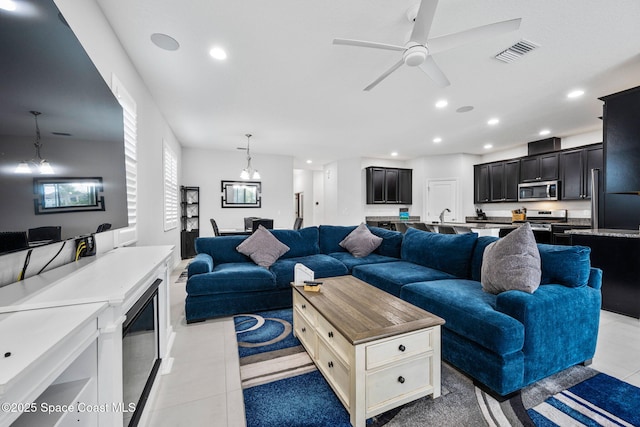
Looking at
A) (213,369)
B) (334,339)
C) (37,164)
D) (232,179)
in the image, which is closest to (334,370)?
(334,339)

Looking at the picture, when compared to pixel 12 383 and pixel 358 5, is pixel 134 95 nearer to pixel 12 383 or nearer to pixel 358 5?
pixel 358 5

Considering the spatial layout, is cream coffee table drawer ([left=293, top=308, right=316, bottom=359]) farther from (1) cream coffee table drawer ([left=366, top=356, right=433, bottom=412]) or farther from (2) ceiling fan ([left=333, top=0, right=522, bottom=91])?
(2) ceiling fan ([left=333, top=0, right=522, bottom=91])

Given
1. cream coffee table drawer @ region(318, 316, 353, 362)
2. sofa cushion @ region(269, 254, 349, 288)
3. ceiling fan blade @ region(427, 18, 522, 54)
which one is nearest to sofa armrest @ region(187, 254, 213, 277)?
sofa cushion @ region(269, 254, 349, 288)

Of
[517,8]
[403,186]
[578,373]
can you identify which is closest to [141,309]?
[578,373]

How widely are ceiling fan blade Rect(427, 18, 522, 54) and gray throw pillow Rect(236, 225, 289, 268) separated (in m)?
2.61

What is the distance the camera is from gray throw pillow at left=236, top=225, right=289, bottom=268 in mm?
3291

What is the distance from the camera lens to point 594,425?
1.38 meters

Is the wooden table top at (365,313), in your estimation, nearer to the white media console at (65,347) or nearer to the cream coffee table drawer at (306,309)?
the cream coffee table drawer at (306,309)

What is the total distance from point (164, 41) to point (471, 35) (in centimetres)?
262

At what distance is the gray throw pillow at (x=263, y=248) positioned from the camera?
130 inches

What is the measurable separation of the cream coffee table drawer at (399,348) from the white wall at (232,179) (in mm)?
6071

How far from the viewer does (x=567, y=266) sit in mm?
1881

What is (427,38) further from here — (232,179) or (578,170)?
(232,179)

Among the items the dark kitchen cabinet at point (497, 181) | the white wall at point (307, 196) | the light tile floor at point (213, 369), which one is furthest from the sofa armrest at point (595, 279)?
the white wall at point (307, 196)
